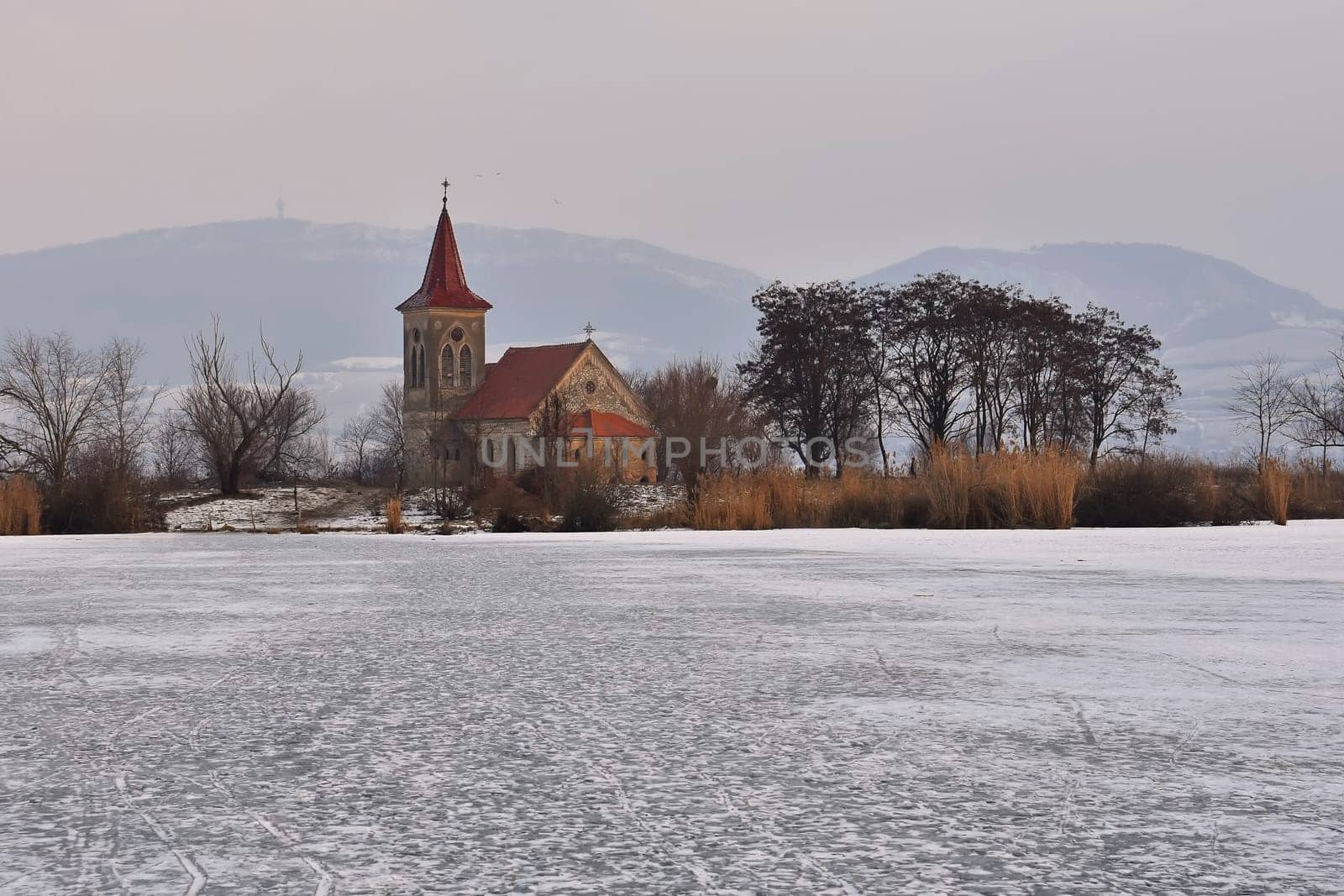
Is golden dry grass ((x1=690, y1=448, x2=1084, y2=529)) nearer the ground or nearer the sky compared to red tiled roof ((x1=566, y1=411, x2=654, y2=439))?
nearer the ground

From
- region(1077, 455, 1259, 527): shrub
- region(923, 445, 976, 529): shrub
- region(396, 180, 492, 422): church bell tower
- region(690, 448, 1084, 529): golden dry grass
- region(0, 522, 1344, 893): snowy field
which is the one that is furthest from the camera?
region(396, 180, 492, 422): church bell tower

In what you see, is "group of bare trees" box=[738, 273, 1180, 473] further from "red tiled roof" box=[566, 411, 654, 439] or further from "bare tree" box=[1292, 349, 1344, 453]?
"red tiled roof" box=[566, 411, 654, 439]

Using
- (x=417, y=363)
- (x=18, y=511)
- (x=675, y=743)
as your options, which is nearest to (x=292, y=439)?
(x=417, y=363)

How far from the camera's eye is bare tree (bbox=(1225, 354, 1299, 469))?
66062mm

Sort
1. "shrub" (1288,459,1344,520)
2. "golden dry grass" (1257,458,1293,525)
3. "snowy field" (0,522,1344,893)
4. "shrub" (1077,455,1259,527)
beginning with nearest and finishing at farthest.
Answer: "snowy field" (0,522,1344,893)
"golden dry grass" (1257,458,1293,525)
"shrub" (1077,455,1259,527)
"shrub" (1288,459,1344,520)

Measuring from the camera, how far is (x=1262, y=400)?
67250 mm

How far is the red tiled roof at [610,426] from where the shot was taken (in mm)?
68812

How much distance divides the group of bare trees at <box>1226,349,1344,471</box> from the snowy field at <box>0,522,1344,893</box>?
48.6 metres

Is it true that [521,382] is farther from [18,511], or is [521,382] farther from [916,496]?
[916,496]

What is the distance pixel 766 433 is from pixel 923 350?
298 inches

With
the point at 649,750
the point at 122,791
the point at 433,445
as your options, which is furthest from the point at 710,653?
the point at 433,445

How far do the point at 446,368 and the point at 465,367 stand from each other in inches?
44.6

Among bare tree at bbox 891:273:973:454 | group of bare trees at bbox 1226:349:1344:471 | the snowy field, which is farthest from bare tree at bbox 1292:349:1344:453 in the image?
the snowy field

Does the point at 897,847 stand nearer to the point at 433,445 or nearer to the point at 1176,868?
the point at 1176,868
